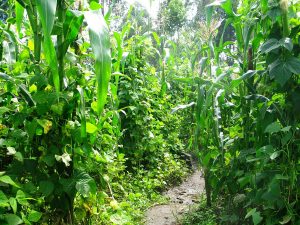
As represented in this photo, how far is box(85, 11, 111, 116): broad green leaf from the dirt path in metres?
1.76

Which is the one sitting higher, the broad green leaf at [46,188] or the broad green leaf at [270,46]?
the broad green leaf at [270,46]

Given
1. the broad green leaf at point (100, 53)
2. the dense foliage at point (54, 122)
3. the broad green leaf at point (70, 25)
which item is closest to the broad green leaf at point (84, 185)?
the dense foliage at point (54, 122)

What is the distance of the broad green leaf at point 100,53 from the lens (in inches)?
42.4

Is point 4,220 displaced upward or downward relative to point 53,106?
downward

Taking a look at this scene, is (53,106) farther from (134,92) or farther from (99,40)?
(134,92)

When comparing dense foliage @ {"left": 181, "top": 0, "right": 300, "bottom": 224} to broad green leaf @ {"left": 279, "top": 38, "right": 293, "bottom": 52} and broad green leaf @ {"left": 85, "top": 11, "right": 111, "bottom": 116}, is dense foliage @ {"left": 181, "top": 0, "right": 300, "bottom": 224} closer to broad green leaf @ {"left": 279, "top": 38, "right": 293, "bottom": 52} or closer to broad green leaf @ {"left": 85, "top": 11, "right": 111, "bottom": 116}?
broad green leaf @ {"left": 279, "top": 38, "right": 293, "bottom": 52}

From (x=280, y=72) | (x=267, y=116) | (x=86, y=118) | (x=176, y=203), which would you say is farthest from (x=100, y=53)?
(x=176, y=203)

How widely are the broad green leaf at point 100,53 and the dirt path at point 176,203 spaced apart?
1.76 metres

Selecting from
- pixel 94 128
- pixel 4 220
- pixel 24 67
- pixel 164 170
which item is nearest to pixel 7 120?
pixel 24 67

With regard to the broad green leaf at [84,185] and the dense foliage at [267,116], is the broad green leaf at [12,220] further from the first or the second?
the dense foliage at [267,116]

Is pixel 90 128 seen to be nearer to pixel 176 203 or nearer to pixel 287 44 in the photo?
pixel 287 44

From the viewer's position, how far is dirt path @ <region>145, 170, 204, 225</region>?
269 cm

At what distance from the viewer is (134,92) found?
355 cm

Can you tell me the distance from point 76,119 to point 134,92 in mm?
1959
